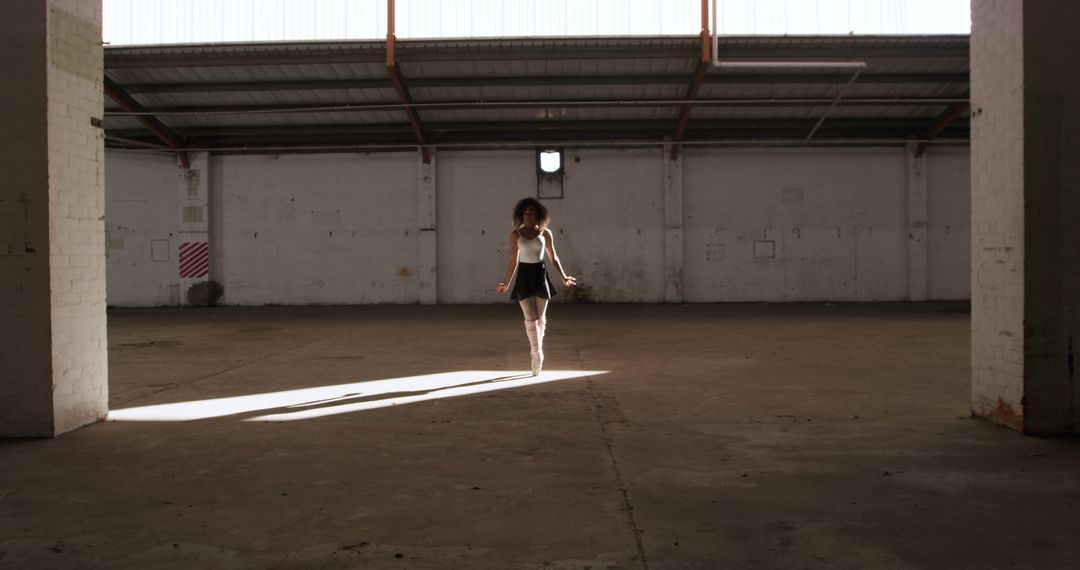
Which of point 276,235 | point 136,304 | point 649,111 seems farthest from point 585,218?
point 136,304

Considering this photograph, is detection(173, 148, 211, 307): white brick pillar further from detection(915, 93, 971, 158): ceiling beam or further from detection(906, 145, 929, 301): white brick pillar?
detection(915, 93, 971, 158): ceiling beam

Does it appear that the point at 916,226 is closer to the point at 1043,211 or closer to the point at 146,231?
the point at 1043,211

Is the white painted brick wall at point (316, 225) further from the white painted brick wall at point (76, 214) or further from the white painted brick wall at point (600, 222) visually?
the white painted brick wall at point (76, 214)

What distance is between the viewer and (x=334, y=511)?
279cm

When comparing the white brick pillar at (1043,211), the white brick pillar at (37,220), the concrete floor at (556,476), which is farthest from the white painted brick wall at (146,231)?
the white brick pillar at (1043,211)

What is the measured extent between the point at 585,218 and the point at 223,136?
906 cm

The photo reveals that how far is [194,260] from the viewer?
16.5 m

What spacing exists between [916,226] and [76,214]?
56.7 feet

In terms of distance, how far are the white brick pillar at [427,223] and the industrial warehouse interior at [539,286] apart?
105 mm

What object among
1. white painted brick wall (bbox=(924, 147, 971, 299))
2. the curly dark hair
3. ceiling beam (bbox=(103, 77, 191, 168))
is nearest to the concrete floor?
the curly dark hair

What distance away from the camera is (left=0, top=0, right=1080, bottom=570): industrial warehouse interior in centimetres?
276

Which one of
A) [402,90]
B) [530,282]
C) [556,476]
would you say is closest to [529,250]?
[530,282]

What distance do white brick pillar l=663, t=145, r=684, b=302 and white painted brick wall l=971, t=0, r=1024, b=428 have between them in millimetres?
11894

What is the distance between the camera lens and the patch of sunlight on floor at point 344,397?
15.3 feet
